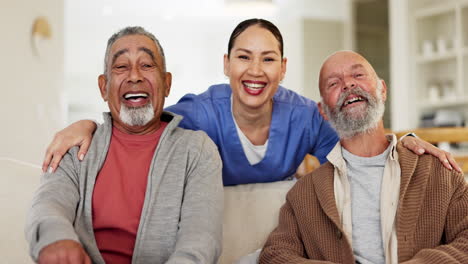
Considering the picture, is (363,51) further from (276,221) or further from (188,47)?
(276,221)

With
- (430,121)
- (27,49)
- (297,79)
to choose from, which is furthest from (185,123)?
(297,79)

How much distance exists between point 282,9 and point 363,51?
61.3 inches

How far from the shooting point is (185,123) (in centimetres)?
212

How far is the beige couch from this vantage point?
1821 mm

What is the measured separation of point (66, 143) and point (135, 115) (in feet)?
0.75

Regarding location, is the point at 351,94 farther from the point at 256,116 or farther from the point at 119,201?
the point at 119,201

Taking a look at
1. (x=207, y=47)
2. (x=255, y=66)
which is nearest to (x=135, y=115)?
(x=255, y=66)

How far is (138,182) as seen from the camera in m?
1.65

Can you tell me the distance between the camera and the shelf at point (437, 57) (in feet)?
19.1

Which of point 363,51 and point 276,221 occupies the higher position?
point 363,51

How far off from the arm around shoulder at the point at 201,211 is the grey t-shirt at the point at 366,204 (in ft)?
1.51

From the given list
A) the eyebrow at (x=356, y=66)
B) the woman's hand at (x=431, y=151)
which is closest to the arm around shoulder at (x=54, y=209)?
the eyebrow at (x=356, y=66)

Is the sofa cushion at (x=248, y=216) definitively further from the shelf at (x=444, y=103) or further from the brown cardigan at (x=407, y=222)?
the shelf at (x=444, y=103)

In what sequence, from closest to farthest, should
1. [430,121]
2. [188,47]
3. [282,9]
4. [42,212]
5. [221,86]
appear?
[42,212] → [221,86] → [430,121] → [282,9] → [188,47]
